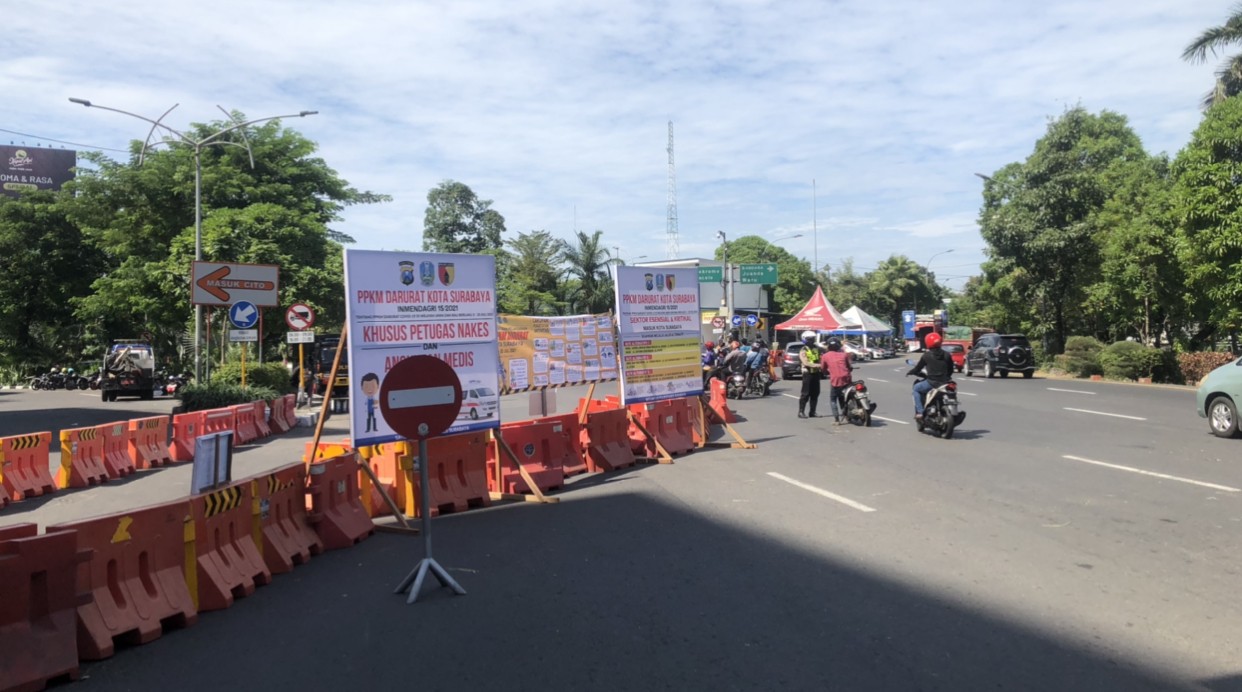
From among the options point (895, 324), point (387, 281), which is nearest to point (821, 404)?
point (387, 281)

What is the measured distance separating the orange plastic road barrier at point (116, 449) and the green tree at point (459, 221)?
51.3 meters

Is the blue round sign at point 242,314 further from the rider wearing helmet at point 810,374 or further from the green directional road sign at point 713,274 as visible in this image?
the green directional road sign at point 713,274

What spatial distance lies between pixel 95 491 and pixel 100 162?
32.2m

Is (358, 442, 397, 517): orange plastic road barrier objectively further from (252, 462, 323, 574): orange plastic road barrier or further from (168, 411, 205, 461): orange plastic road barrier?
(168, 411, 205, 461): orange plastic road barrier

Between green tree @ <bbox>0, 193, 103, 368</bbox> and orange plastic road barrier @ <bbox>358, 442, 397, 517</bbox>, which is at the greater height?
green tree @ <bbox>0, 193, 103, 368</bbox>

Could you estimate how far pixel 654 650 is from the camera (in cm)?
496

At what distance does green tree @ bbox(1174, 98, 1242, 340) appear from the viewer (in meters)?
22.7

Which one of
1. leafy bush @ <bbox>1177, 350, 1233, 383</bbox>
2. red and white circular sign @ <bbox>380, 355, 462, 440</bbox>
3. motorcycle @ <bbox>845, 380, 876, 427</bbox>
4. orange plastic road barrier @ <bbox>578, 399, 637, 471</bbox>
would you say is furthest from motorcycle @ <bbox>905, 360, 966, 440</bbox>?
leafy bush @ <bbox>1177, 350, 1233, 383</bbox>

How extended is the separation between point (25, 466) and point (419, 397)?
27.8 ft

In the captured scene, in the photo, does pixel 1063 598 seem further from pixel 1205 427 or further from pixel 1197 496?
pixel 1205 427

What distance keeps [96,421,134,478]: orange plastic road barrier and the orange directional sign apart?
6.52 meters

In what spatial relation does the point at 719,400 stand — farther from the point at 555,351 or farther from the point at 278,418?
the point at 278,418

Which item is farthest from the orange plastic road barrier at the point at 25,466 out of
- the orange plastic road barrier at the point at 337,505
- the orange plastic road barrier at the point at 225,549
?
the orange plastic road barrier at the point at 225,549

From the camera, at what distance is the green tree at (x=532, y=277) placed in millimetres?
57438
